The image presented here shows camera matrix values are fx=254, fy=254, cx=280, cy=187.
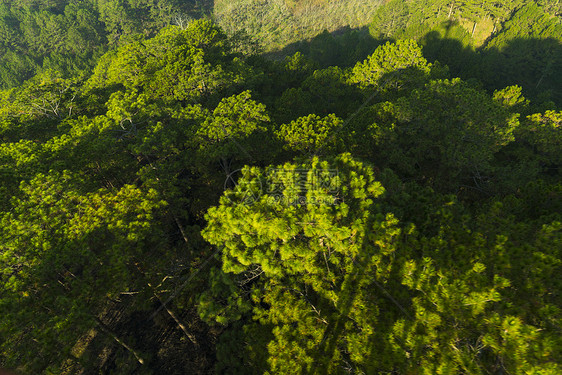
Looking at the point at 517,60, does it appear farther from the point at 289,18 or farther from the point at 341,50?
the point at 289,18

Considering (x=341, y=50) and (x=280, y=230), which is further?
(x=341, y=50)

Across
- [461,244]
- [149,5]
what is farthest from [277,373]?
[149,5]

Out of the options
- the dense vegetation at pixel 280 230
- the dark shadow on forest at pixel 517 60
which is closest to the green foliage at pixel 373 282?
the dense vegetation at pixel 280 230

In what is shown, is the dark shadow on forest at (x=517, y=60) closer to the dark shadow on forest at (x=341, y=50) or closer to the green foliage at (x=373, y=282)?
the dark shadow on forest at (x=341, y=50)

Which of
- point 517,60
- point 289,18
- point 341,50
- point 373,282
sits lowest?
point 373,282

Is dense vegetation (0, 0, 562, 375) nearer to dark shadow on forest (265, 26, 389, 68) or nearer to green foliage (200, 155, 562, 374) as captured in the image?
green foliage (200, 155, 562, 374)

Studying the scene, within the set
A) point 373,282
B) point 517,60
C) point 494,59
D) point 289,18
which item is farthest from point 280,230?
point 289,18

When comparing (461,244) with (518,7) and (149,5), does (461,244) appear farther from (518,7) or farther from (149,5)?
(149,5)

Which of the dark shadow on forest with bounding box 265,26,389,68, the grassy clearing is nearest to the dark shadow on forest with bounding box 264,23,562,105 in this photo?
the dark shadow on forest with bounding box 265,26,389,68

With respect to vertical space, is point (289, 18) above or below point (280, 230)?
above
